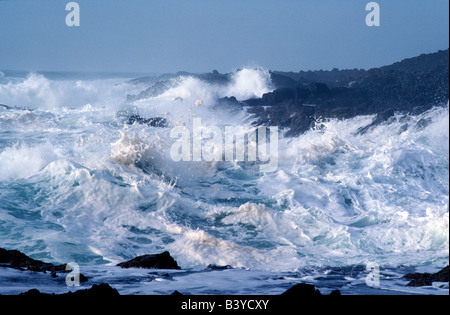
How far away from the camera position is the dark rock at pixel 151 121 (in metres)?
18.9

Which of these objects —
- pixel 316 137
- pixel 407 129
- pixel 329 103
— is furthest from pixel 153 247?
pixel 329 103

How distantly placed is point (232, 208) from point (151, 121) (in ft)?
31.2

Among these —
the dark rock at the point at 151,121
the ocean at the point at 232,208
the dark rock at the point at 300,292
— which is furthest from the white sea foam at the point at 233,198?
the dark rock at the point at 300,292

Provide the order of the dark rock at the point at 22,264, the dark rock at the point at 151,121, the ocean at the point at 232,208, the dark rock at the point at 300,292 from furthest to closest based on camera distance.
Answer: the dark rock at the point at 151,121, the ocean at the point at 232,208, the dark rock at the point at 22,264, the dark rock at the point at 300,292

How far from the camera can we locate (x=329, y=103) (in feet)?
74.1

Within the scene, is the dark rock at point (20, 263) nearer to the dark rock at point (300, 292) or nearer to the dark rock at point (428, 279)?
the dark rock at point (300, 292)

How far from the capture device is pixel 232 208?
10.1 meters

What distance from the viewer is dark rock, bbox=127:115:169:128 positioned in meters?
18.9

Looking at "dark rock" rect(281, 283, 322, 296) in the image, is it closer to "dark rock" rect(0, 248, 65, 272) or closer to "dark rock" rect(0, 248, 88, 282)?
"dark rock" rect(0, 248, 88, 282)

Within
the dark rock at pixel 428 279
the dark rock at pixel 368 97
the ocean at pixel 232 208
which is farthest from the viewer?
the dark rock at pixel 368 97

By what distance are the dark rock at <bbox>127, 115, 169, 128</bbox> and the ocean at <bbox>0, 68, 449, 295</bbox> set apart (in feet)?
2.62

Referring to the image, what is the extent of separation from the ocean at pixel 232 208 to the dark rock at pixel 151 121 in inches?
31.4


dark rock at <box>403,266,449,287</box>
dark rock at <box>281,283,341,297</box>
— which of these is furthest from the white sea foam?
dark rock at <box>281,283,341,297</box>
